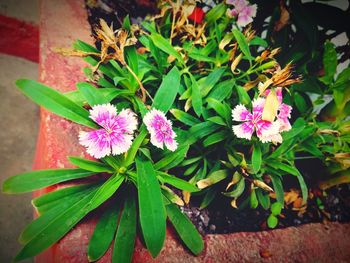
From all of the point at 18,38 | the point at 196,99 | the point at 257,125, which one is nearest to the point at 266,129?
the point at 257,125

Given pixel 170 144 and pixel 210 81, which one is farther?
pixel 210 81

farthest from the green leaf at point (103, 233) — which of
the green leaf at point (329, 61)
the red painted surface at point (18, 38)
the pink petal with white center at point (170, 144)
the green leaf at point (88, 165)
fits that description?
the red painted surface at point (18, 38)

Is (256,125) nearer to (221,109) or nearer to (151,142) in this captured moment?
(221,109)

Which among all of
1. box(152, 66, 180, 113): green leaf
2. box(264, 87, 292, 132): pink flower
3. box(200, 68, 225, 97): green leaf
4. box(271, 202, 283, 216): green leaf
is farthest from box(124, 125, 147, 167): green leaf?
box(271, 202, 283, 216): green leaf

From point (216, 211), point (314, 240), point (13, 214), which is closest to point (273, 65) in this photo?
point (216, 211)

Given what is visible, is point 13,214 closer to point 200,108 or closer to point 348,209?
point 200,108

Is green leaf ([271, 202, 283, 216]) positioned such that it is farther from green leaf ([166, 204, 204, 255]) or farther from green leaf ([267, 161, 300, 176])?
green leaf ([166, 204, 204, 255])
